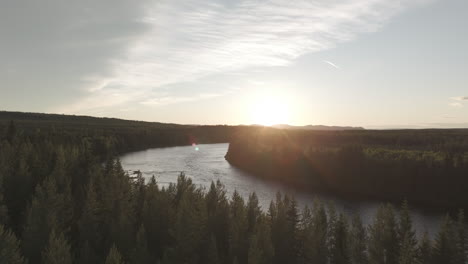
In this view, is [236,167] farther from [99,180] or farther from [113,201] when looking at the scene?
[113,201]

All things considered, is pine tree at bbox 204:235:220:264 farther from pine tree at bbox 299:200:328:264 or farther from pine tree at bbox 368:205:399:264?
pine tree at bbox 368:205:399:264

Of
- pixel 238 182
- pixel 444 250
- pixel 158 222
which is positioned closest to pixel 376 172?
pixel 238 182

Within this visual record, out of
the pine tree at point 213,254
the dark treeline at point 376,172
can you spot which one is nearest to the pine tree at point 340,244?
the pine tree at point 213,254

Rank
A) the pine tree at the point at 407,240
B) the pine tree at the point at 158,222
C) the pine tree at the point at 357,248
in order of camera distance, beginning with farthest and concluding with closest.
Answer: the pine tree at the point at 158,222 → the pine tree at the point at 357,248 → the pine tree at the point at 407,240

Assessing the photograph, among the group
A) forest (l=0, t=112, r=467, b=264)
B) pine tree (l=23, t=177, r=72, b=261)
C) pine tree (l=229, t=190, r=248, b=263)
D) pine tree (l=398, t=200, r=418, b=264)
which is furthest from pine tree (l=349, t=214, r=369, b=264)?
pine tree (l=23, t=177, r=72, b=261)

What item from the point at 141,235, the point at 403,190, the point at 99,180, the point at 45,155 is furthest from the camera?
the point at 403,190

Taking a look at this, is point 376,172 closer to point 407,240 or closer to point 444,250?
point 444,250

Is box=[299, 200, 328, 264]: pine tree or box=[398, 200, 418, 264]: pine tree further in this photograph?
box=[299, 200, 328, 264]: pine tree

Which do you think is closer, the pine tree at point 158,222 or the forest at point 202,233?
the forest at point 202,233

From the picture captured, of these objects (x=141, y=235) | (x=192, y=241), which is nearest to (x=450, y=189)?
(x=192, y=241)

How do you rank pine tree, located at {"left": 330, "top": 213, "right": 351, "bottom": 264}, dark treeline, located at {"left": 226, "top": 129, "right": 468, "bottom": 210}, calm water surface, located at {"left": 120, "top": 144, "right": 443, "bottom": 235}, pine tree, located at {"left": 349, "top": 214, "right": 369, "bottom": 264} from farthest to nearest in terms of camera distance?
dark treeline, located at {"left": 226, "top": 129, "right": 468, "bottom": 210} < calm water surface, located at {"left": 120, "top": 144, "right": 443, "bottom": 235} < pine tree, located at {"left": 330, "top": 213, "right": 351, "bottom": 264} < pine tree, located at {"left": 349, "top": 214, "right": 369, "bottom": 264}

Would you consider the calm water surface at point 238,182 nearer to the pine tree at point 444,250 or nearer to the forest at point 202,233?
the forest at point 202,233
